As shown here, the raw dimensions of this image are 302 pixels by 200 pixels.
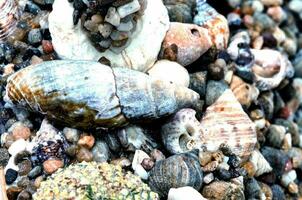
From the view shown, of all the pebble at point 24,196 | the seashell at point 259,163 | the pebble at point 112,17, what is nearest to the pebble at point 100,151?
→ the pebble at point 24,196

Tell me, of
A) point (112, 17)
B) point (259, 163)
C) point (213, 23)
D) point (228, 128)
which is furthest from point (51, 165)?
point (213, 23)

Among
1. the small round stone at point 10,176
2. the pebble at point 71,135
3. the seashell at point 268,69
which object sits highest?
the pebble at point 71,135

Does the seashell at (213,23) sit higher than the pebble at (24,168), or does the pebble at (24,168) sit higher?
the seashell at (213,23)

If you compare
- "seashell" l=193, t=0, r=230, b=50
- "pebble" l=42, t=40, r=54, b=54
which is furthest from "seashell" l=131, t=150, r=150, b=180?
"seashell" l=193, t=0, r=230, b=50

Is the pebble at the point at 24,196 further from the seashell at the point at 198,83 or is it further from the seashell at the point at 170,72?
the seashell at the point at 198,83

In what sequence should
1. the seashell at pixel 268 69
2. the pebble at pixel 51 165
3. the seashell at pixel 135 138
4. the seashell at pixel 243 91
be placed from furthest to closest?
the seashell at pixel 268 69 < the seashell at pixel 243 91 < the seashell at pixel 135 138 < the pebble at pixel 51 165

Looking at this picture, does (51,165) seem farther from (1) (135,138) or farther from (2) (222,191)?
(2) (222,191)

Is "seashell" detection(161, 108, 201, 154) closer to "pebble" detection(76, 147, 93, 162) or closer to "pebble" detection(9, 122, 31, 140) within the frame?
"pebble" detection(76, 147, 93, 162)
